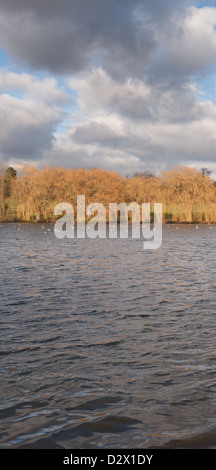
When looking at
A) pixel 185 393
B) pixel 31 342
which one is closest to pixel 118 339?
pixel 31 342

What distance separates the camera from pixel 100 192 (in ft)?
289

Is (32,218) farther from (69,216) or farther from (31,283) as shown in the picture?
(31,283)

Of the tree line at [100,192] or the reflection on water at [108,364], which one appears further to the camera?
the tree line at [100,192]

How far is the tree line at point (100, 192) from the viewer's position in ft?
267

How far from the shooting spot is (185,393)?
7477 millimetres

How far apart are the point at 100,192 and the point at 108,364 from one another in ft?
262

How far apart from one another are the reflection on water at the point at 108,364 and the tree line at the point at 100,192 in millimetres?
64643

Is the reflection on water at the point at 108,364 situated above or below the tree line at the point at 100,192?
below

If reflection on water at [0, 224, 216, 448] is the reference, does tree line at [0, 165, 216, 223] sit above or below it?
above

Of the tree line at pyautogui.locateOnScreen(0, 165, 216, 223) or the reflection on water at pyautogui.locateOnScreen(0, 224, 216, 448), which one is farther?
the tree line at pyautogui.locateOnScreen(0, 165, 216, 223)

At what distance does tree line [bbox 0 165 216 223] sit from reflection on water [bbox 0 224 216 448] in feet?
212

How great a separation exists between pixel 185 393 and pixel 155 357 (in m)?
1.81

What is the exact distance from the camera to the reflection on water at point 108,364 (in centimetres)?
627

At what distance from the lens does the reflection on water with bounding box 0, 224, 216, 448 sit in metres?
6.27
